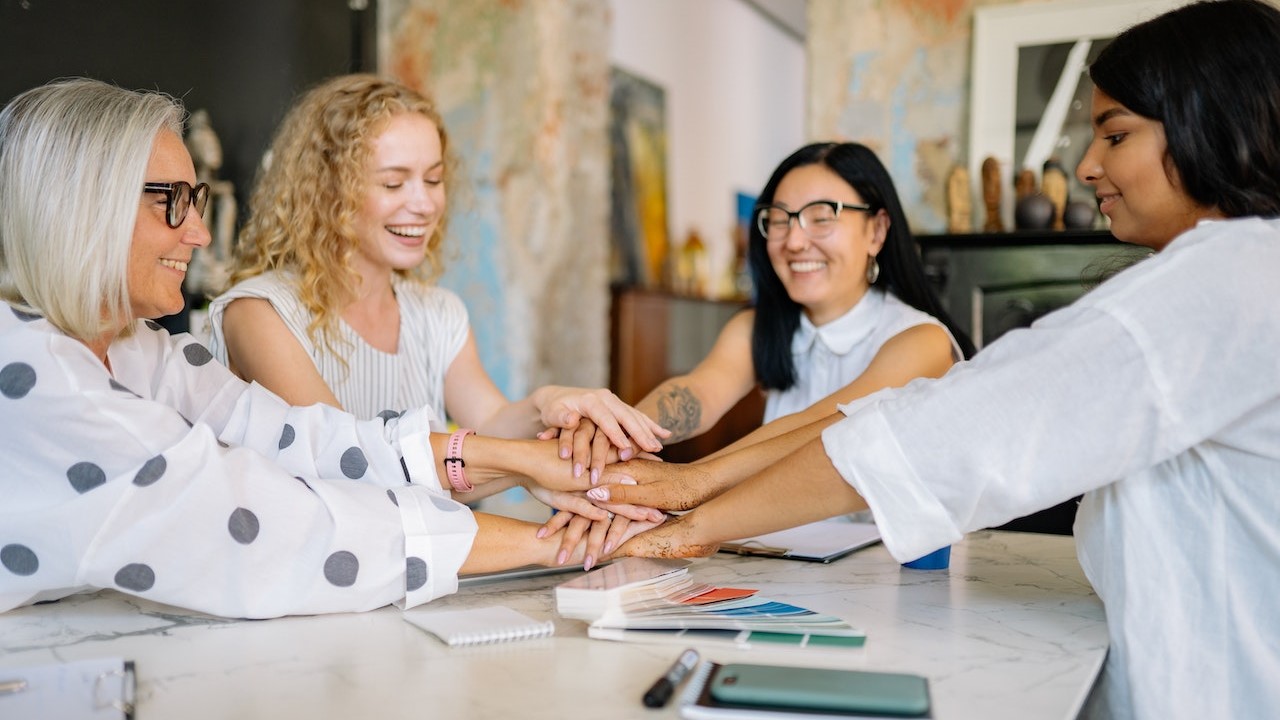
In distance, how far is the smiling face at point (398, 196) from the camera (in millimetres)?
2193

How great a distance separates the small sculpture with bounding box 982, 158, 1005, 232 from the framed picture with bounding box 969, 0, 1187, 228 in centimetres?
8

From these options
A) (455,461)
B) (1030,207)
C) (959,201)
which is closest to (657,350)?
(959,201)

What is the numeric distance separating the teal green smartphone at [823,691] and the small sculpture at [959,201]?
3.37 metres

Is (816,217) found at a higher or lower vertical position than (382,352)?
higher

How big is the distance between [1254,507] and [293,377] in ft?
4.99

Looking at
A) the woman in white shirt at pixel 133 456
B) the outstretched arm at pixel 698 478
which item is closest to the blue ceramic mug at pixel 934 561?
the outstretched arm at pixel 698 478

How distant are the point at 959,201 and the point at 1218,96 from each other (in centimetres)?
290

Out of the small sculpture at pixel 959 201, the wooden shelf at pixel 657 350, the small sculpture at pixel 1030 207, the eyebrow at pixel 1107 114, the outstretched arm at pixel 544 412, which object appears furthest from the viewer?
the wooden shelf at pixel 657 350

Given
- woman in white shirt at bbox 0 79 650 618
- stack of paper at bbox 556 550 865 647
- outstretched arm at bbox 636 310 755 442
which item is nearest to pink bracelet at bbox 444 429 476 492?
woman in white shirt at bbox 0 79 650 618

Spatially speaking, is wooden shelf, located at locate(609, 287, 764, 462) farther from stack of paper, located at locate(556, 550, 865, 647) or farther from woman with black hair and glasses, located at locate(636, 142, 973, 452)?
stack of paper, located at locate(556, 550, 865, 647)

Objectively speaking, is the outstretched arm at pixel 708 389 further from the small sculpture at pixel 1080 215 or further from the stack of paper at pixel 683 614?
the small sculpture at pixel 1080 215

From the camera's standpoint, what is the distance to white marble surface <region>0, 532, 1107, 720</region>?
0.90 metres

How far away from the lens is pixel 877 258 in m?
2.51

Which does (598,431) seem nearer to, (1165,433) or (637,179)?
(1165,433)
